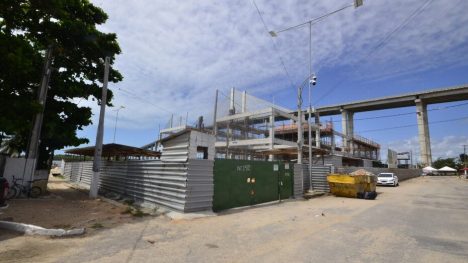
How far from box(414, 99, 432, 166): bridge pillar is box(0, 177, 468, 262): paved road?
5702cm

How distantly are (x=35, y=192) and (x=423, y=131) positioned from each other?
67.0 metres

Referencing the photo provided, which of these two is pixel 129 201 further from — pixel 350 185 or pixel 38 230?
pixel 350 185

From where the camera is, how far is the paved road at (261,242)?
5.85 meters

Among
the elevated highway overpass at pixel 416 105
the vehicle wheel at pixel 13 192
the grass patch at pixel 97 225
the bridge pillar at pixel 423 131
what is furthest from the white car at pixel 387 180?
the bridge pillar at pixel 423 131

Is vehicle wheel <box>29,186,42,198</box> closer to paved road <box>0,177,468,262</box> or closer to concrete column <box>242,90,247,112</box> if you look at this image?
paved road <box>0,177,468,262</box>

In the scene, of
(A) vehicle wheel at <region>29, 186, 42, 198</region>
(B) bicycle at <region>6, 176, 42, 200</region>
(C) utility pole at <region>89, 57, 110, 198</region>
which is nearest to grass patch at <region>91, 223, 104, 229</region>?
(C) utility pole at <region>89, 57, 110, 198</region>

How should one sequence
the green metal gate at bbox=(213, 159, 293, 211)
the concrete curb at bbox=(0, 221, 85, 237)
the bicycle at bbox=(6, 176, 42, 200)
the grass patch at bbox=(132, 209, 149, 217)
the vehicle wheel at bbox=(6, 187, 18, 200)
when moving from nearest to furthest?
the concrete curb at bbox=(0, 221, 85, 237) < the grass patch at bbox=(132, 209, 149, 217) < the green metal gate at bbox=(213, 159, 293, 211) < the vehicle wheel at bbox=(6, 187, 18, 200) < the bicycle at bbox=(6, 176, 42, 200)

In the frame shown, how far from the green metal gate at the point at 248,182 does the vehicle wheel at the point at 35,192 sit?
962cm

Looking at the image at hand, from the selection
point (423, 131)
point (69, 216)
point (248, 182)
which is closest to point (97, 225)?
point (69, 216)

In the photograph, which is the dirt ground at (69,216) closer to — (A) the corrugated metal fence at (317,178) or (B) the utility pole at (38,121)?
(B) the utility pole at (38,121)

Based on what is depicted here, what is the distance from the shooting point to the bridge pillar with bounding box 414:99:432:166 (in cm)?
5866

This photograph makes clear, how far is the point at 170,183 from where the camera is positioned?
11375 millimetres

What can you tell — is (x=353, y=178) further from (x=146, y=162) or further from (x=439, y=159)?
(x=439, y=159)

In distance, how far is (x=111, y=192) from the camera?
54.5ft
